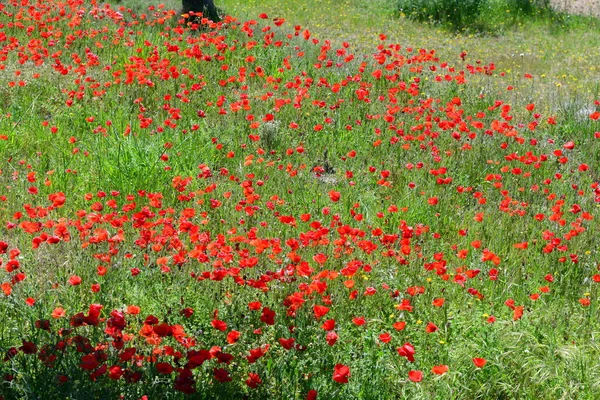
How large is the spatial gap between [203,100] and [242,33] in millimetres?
2821

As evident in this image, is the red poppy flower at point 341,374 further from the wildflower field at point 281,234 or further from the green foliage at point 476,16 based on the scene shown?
the green foliage at point 476,16

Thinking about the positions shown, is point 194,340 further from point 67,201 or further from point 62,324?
point 67,201

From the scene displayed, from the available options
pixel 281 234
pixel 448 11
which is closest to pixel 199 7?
pixel 448 11

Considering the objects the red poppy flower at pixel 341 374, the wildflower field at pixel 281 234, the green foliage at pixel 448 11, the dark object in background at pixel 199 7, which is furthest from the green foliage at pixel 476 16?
the red poppy flower at pixel 341 374

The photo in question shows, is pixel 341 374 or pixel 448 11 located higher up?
pixel 448 11

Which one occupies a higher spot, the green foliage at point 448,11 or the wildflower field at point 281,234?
the green foliage at point 448,11

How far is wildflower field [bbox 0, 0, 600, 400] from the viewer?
383 cm

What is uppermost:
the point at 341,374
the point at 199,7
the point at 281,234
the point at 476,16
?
the point at 199,7

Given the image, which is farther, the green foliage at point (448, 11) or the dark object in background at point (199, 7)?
the green foliage at point (448, 11)

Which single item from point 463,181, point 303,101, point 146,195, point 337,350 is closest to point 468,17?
point 303,101

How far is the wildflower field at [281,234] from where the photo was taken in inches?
151

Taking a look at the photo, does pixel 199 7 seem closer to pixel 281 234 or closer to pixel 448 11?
pixel 448 11

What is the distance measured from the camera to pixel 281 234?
5398mm

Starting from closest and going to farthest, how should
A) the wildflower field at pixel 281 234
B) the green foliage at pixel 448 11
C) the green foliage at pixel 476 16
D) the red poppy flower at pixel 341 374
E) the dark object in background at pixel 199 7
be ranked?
the red poppy flower at pixel 341 374 < the wildflower field at pixel 281 234 < the dark object in background at pixel 199 7 < the green foliage at pixel 476 16 < the green foliage at pixel 448 11
